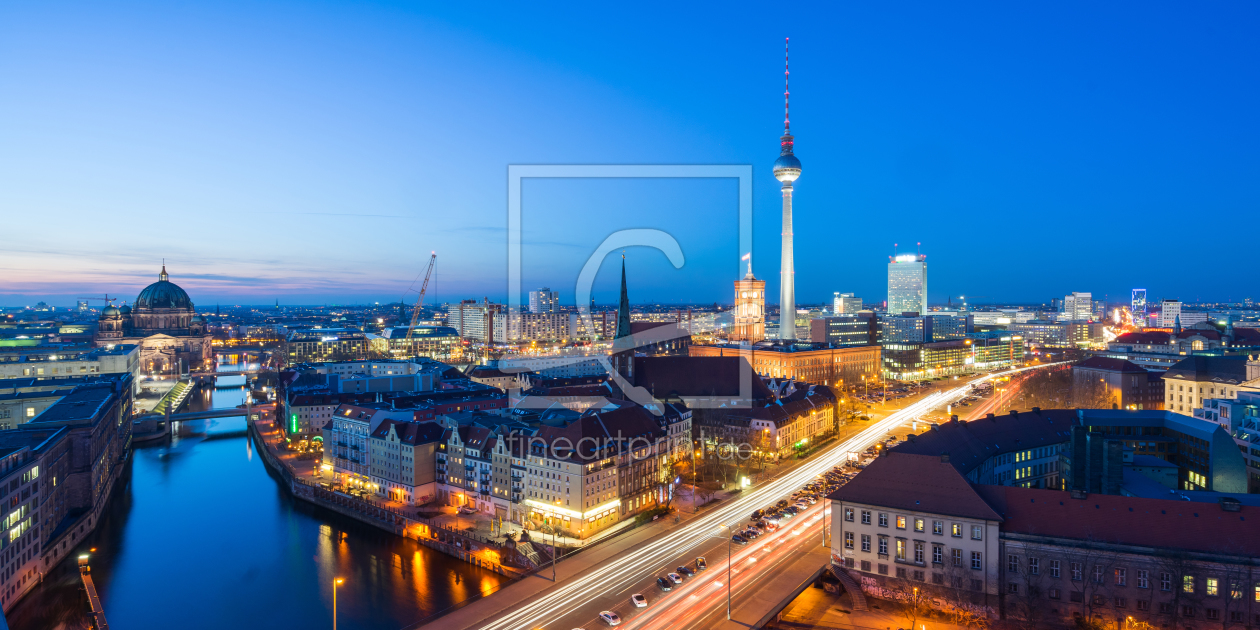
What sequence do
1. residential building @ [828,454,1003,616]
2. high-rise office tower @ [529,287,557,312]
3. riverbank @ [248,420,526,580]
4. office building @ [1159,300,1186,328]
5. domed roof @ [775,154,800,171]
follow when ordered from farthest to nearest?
high-rise office tower @ [529,287,557,312] < office building @ [1159,300,1186,328] < domed roof @ [775,154,800,171] < riverbank @ [248,420,526,580] < residential building @ [828,454,1003,616]

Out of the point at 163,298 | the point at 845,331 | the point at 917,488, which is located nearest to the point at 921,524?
the point at 917,488

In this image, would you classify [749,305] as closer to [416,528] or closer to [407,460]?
[407,460]

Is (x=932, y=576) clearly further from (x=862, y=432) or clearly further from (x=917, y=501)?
(x=862, y=432)

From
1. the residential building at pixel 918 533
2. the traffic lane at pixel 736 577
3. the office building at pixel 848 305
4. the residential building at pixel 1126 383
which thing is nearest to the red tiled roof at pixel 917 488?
the residential building at pixel 918 533

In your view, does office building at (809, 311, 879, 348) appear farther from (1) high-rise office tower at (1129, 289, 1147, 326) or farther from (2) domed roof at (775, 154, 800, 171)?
(1) high-rise office tower at (1129, 289, 1147, 326)

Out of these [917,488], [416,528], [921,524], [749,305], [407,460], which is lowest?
[416,528]

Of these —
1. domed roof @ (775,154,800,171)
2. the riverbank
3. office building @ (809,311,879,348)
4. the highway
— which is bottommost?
the riverbank

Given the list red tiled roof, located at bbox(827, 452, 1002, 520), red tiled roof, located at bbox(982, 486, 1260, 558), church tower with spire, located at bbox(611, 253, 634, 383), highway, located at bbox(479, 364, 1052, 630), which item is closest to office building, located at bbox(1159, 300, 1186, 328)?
church tower with spire, located at bbox(611, 253, 634, 383)
